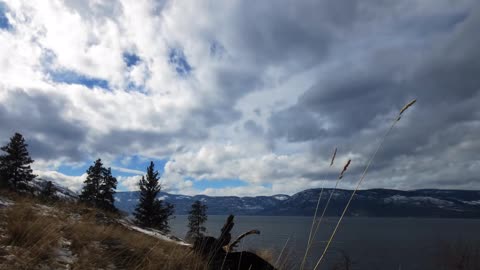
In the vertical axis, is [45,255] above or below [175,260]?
above

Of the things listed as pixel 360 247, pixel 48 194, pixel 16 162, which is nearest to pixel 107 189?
pixel 16 162

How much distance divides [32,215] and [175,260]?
8.01ft

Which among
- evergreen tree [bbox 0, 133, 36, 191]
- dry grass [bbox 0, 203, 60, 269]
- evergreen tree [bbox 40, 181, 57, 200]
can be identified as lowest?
dry grass [bbox 0, 203, 60, 269]

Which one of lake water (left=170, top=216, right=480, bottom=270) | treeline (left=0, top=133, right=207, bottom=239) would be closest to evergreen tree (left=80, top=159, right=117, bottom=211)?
treeline (left=0, top=133, right=207, bottom=239)

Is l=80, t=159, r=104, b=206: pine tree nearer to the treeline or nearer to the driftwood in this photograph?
the treeline

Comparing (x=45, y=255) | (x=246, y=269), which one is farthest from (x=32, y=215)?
(x=246, y=269)

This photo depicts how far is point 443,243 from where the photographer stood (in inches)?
496

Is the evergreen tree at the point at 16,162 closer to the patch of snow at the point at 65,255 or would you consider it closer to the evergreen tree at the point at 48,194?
the evergreen tree at the point at 48,194

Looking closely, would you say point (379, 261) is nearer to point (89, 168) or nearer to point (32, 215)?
point (89, 168)

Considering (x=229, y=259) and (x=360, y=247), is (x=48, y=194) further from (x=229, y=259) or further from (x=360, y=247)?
(x=360, y=247)

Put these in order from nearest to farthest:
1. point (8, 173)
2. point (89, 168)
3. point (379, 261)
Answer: point (8, 173)
point (89, 168)
point (379, 261)

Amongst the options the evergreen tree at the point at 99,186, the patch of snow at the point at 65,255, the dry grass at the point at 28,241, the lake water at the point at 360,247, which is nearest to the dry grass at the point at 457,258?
the lake water at the point at 360,247

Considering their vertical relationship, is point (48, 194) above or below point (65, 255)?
above

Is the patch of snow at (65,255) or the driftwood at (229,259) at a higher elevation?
the patch of snow at (65,255)
